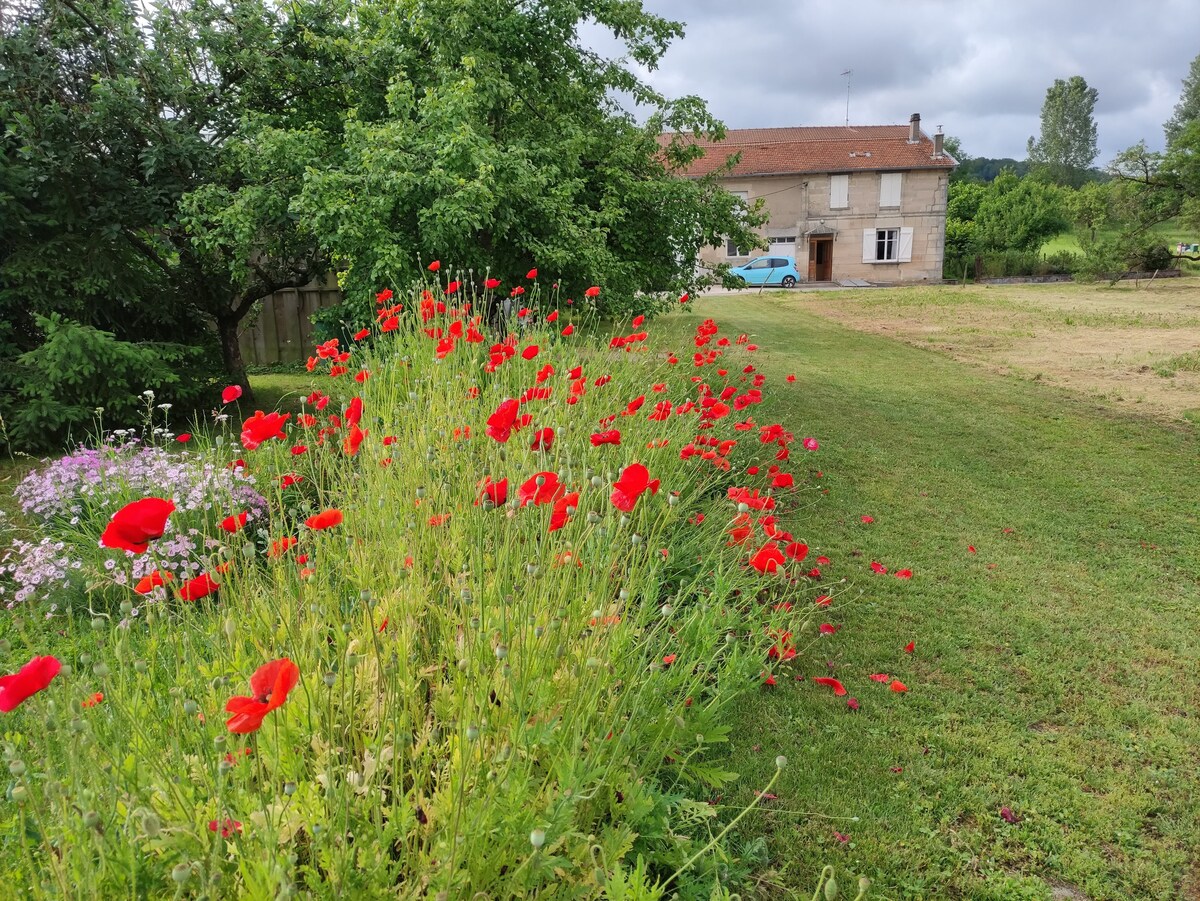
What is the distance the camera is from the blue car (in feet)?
89.3

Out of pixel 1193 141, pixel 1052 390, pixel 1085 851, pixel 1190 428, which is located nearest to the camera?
pixel 1085 851

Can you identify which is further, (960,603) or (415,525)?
(960,603)

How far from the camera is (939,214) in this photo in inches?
1129

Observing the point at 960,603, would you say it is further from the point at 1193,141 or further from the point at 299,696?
the point at 1193,141

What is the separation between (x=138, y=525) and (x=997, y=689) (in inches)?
111

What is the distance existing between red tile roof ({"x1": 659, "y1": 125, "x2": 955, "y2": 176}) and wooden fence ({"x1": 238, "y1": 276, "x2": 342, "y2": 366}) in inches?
793

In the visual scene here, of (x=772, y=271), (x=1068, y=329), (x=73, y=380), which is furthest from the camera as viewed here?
(x=772, y=271)

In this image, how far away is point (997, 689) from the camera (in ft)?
9.01

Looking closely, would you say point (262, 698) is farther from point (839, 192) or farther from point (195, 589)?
point (839, 192)

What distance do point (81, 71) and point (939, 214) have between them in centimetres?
2945

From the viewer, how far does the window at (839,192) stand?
28.8 meters

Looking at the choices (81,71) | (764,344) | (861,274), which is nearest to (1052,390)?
(764,344)

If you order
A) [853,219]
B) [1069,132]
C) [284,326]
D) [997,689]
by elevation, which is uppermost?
[1069,132]

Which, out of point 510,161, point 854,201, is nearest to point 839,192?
point 854,201
